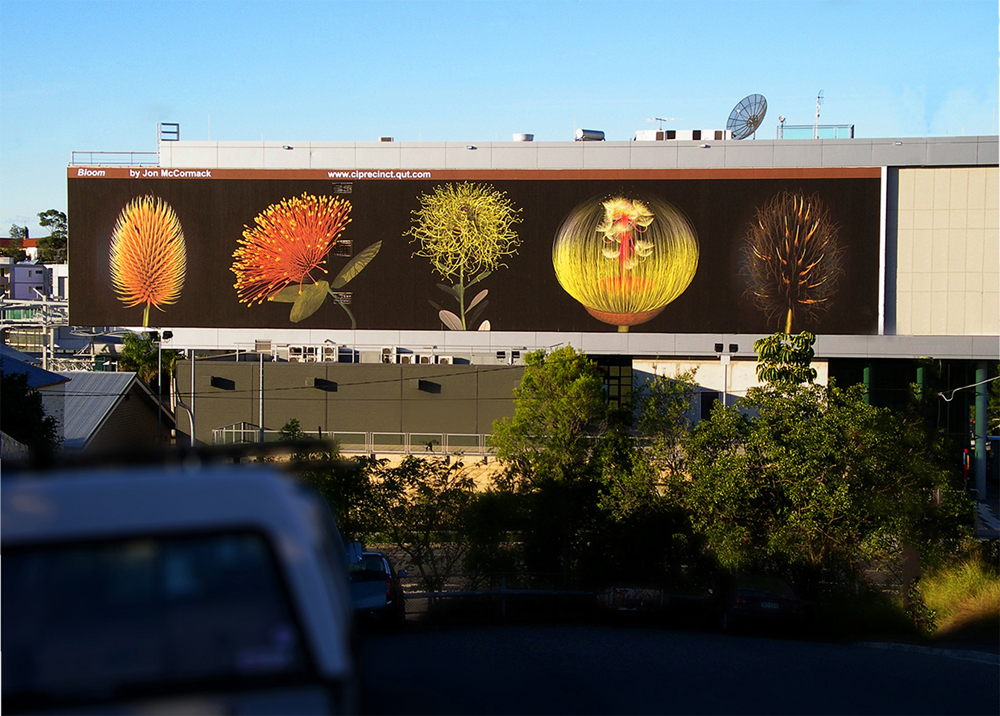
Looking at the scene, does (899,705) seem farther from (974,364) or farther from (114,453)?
(974,364)

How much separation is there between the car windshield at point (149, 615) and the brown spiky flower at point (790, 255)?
154 ft

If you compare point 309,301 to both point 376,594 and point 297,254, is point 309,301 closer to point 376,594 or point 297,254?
point 297,254

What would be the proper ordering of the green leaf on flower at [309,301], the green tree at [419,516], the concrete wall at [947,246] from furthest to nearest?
1. the green leaf on flower at [309,301]
2. the concrete wall at [947,246]
3. the green tree at [419,516]

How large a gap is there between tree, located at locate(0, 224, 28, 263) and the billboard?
72.6 meters

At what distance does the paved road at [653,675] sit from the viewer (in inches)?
352

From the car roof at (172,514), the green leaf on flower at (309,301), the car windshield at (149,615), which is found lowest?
the car windshield at (149,615)

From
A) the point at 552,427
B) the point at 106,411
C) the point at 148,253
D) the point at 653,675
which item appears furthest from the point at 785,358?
the point at 148,253

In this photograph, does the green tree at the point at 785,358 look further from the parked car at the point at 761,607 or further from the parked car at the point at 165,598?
the parked car at the point at 165,598

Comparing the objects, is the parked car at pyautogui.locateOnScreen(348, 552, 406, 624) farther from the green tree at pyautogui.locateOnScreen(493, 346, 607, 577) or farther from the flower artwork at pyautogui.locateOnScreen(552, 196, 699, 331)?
the flower artwork at pyautogui.locateOnScreen(552, 196, 699, 331)

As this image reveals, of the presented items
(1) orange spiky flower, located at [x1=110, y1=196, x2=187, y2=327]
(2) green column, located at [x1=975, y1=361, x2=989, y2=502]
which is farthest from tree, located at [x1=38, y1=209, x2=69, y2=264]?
(2) green column, located at [x1=975, y1=361, x2=989, y2=502]

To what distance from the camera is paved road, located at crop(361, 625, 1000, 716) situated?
8.93 meters

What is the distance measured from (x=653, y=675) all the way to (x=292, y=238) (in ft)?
141

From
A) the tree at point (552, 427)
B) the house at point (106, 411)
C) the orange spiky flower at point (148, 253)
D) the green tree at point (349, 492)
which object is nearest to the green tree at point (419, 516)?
the green tree at point (349, 492)

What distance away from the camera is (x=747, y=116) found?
5178 centimetres
